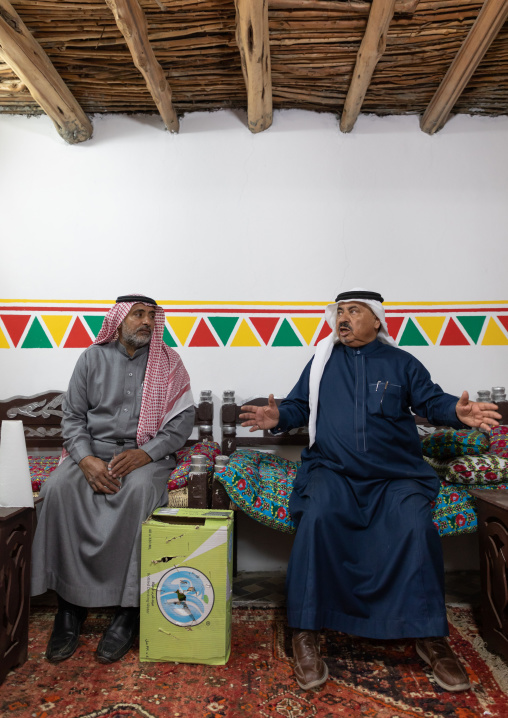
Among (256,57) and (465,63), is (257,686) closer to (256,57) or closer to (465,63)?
(256,57)

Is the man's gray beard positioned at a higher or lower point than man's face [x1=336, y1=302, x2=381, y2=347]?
lower

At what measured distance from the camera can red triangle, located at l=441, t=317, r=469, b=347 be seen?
3568mm

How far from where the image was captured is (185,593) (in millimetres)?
2205

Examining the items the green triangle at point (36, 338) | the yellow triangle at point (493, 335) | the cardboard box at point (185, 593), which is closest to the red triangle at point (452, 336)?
the yellow triangle at point (493, 335)

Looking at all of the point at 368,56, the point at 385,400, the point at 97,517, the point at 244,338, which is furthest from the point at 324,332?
the point at 97,517

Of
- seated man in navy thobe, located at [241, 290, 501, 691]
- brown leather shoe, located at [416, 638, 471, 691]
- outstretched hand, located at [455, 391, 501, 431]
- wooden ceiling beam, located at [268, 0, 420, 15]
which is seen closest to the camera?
brown leather shoe, located at [416, 638, 471, 691]

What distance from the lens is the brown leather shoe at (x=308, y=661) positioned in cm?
202

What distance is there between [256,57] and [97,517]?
2.46 m

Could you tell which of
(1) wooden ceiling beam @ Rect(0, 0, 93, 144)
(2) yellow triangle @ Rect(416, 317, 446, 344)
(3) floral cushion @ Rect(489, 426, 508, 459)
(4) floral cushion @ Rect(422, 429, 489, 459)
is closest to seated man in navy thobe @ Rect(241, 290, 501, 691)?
(4) floral cushion @ Rect(422, 429, 489, 459)

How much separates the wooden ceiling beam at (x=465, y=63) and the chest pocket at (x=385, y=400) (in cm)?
185

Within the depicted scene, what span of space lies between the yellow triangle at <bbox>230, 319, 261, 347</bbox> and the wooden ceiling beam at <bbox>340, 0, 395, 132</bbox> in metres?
1.49

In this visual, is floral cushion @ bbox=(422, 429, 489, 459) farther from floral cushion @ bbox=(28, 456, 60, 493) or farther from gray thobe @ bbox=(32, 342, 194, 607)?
floral cushion @ bbox=(28, 456, 60, 493)

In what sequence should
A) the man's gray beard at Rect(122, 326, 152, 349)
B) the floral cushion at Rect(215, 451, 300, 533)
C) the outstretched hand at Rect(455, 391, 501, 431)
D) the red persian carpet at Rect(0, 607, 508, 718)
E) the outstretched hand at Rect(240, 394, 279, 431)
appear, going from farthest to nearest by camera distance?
the man's gray beard at Rect(122, 326, 152, 349)
the outstretched hand at Rect(240, 394, 279, 431)
the floral cushion at Rect(215, 451, 300, 533)
the outstretched hand at Rect(455, 391, 501, 431)
the red persian carpet at Rect(0, 607, 508, 718)

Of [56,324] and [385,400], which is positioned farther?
[56,324]
